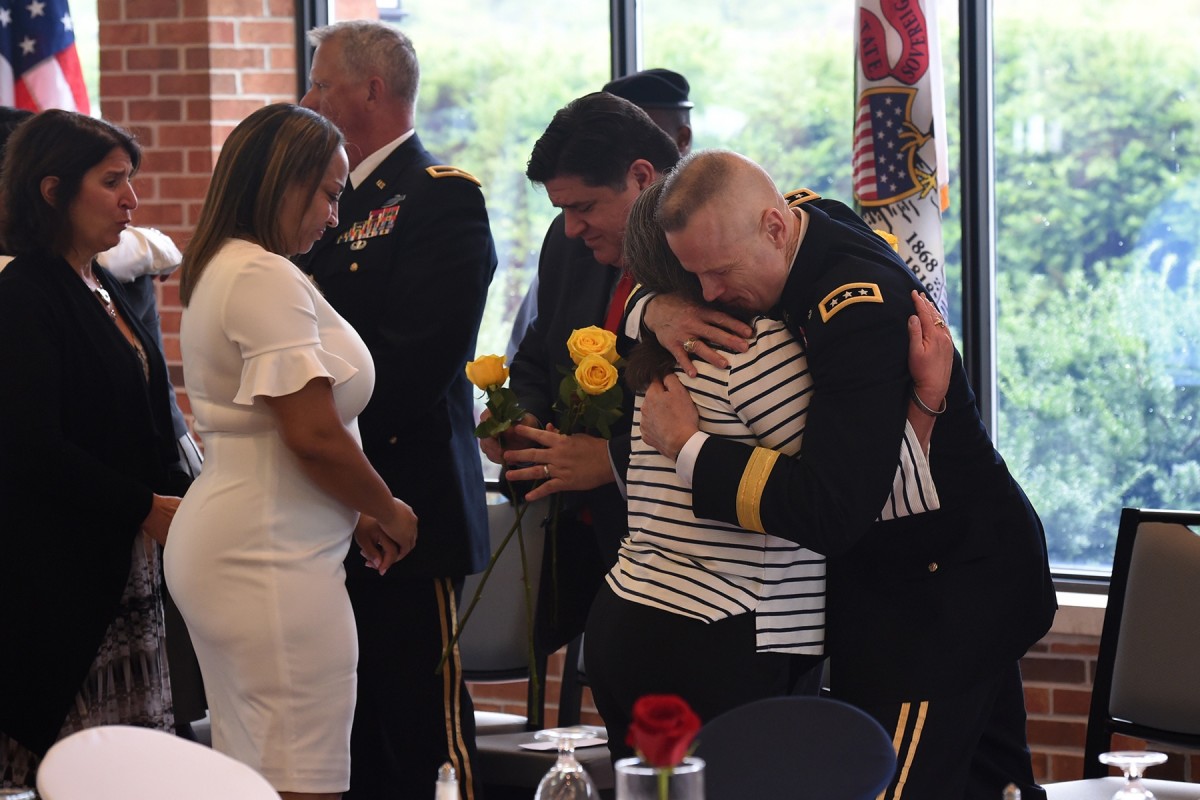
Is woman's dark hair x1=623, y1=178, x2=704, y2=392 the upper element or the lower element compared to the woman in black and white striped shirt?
upper

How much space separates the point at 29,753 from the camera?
2.59 metres

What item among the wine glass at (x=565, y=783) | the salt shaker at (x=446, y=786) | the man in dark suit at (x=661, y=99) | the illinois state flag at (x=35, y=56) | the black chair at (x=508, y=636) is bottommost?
the black chair at (x=508, y=636)

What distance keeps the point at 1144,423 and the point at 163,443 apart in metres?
2.29

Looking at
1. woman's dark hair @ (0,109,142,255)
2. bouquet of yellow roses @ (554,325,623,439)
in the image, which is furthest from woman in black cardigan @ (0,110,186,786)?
bouquet of yellow roses @ (554,325,623,439)

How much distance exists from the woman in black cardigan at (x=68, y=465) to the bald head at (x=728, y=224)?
3.83 feet

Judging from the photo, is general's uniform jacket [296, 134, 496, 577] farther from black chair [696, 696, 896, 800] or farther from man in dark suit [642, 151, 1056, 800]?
black chair [696, 696, 896, 800]

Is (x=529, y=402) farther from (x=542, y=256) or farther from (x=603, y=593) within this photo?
(x=603, y=593)

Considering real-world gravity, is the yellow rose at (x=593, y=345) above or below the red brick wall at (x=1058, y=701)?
above

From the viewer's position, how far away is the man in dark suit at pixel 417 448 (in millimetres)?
2635

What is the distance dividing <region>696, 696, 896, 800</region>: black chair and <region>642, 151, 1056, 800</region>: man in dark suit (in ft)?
1.07

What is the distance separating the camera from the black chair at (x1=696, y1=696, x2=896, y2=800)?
151 centimetres

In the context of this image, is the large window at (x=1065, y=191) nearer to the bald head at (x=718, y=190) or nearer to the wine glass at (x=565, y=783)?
the bald head at (x=718, y=190)

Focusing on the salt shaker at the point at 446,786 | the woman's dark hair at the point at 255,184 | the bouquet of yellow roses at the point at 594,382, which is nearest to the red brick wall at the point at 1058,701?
the bouquet of yellow roses at the point at 594,382

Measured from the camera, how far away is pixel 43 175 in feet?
8.53
